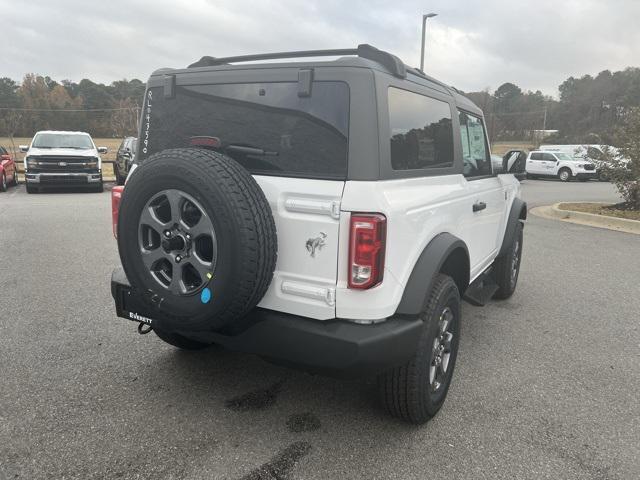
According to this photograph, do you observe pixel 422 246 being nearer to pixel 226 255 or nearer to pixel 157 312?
pixel 226 255

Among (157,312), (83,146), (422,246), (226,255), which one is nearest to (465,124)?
(422,246)

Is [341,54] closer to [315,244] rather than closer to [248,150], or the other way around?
[248,150]

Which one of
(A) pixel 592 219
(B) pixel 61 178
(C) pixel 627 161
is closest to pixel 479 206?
(A) pixel 592 219

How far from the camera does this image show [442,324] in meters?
2.89

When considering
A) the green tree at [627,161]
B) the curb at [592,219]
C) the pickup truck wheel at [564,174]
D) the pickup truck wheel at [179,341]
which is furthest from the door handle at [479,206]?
the pickup truck wheel at [564,174]

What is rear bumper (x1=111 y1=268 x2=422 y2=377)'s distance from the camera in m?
2.27

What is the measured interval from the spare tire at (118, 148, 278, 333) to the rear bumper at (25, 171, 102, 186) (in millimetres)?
13132

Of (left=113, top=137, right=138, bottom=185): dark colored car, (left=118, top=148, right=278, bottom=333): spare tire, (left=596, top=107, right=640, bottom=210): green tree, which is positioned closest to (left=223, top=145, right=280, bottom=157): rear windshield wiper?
(left=118, top=148, right=278, bottom=333): spare tire

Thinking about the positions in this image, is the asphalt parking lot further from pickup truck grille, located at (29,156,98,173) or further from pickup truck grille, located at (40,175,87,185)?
pickup truck grille, located at (29,156,98,173)

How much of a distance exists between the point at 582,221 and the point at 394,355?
34.2ft

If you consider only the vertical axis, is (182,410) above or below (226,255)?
below

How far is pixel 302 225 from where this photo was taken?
92.4 inches

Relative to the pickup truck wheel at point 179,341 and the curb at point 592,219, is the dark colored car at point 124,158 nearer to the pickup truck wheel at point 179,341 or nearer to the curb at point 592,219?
the curb at point 592,219

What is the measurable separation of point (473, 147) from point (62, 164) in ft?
43.4
